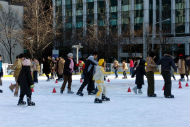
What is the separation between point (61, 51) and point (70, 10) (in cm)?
1494

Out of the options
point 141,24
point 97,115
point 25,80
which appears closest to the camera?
point 97,115

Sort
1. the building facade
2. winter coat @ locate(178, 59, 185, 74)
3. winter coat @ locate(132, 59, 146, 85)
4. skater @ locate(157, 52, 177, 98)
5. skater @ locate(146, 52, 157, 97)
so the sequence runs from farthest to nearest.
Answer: the building facade, winter coat @ locate(178, 59, 185, 74), winter coat @ locate(132, 59, 146, 85), skater @ locate(146, 52, 157, 97), skater @ locate(157, 52, 177, 98)

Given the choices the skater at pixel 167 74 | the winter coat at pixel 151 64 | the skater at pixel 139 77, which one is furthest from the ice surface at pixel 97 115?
the skater at pixel 139 77

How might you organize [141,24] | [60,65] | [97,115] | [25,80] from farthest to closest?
1. [141,24]
2. [60,65]
3. [25,80]
4. [97,115]

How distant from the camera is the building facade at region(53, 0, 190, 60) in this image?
52906 mm

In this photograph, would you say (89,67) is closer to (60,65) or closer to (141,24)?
(60,65)

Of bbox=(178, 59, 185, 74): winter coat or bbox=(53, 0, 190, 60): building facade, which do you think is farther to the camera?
bbox=(53, 0, 190, 60): building facade

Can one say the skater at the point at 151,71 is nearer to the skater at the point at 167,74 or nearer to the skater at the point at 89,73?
the skater at the point at 167,74

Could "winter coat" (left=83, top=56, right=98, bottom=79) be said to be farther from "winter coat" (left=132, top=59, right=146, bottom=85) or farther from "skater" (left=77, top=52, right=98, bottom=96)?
"winter coat" (left=132, top=59, right=146, bottom=85)

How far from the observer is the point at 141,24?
58.7 metres

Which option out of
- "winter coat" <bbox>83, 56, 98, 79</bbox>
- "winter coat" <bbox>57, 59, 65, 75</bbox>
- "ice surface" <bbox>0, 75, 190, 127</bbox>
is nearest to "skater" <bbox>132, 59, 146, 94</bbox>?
"winter coat" <bbox>83, 56, 98, 79</bbox>

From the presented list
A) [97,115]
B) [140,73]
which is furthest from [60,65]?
[97,115]

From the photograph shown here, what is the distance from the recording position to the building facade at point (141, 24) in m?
52.9

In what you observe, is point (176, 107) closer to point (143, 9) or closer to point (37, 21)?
point (37, 21)
